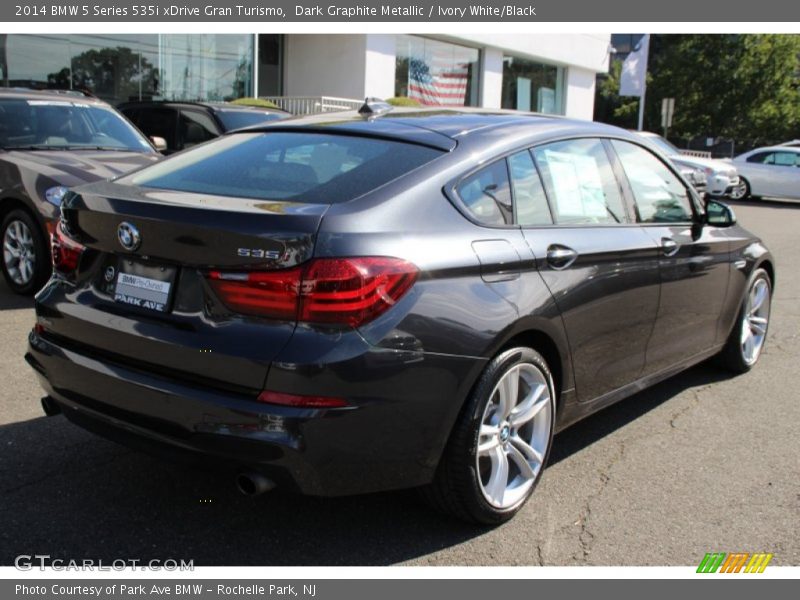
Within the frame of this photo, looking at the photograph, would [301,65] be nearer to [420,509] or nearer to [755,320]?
[755,320]

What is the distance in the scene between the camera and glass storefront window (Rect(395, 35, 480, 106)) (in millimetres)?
24984

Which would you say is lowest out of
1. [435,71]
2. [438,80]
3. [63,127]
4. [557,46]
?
[63,127]

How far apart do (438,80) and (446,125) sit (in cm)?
2373

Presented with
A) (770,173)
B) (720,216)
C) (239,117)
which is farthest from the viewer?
(770,173)

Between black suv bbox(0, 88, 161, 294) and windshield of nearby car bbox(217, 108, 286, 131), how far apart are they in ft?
7.18

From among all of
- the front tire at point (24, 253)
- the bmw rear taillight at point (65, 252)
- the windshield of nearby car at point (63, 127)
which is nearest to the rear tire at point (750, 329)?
the bmw rear taillight at point (65, 252)

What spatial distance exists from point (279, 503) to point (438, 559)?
0.78 metres

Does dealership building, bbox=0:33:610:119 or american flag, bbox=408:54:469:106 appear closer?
dealership building, bbox=0:33:610:119

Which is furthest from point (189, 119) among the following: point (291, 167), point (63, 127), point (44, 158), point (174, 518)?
point (174, 518)

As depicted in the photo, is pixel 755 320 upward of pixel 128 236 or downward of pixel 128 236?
downward

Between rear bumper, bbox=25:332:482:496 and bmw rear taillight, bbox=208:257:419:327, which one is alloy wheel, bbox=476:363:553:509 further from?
bmw rear taillight, bbox=208:257:419:327

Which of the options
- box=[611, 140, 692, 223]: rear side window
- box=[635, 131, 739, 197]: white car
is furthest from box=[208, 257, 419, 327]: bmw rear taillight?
box=[635, 131, 739, 197]: white car

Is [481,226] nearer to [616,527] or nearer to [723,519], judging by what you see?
[616,527]

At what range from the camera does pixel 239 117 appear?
35.9ft
